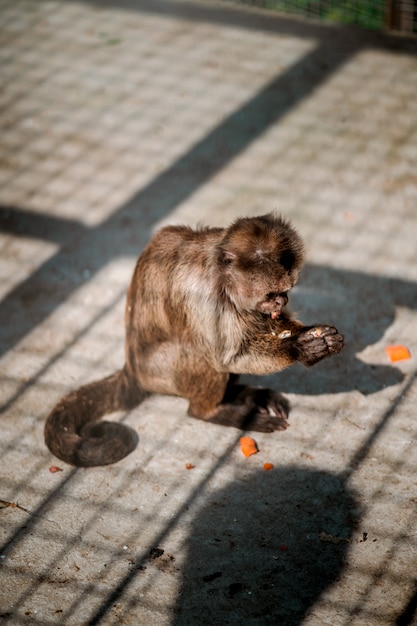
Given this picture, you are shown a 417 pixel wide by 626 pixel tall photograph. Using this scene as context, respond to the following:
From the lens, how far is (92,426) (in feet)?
12.8

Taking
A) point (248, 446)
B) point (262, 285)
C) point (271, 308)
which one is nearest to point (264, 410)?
point (248, 446)

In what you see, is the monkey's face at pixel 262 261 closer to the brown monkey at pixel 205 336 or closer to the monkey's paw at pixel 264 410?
the brown monkey at pixel 205 336

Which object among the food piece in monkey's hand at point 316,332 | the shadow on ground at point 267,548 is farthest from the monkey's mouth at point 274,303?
the shadow on ground at point 267,548

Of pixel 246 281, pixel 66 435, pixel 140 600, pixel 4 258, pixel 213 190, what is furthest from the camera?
pixel 213 190

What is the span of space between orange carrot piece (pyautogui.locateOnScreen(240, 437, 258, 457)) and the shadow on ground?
136mm

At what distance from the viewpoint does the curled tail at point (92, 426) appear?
378cm

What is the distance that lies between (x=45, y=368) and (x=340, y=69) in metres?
3.62

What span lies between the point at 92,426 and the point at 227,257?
1023 millimetres

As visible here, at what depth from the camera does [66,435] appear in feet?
12.5

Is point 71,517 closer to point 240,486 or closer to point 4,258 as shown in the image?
point 240,486

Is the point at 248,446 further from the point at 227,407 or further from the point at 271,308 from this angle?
the point at 271,308

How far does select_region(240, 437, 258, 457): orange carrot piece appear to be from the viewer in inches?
152

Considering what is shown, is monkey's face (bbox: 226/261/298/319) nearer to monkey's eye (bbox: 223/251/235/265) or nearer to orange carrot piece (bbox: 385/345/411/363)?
monkey's eye (bbox: 223/251/235/265)

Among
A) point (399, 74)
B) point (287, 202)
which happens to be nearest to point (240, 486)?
point (287, 202)
